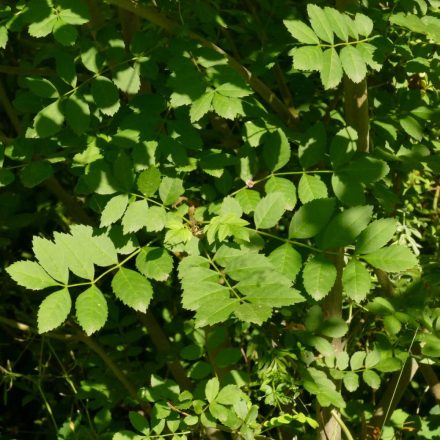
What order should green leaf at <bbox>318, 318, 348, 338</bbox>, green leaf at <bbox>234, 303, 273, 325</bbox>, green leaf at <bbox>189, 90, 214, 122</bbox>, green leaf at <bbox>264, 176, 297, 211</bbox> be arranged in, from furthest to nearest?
green leaf at <bbox>318, 318, 348, 338</bbox> → green leaf at <bbox>264, 176, 297, 211</bbox> → green leaf at <bbox>189, 90, 214, 122</bbox> → green leaf at <bbox>234, 303, 273, 325</bbox>

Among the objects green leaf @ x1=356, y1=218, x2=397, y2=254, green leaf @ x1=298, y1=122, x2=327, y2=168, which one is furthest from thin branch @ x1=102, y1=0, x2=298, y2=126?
green leaf @ x1=356, y1=218, x2=397, y2=254

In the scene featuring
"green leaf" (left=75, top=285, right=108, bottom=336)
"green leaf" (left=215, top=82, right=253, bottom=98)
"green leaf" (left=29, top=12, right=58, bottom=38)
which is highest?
"green leaf" (left=29, top=12, right=58, bottom=38)

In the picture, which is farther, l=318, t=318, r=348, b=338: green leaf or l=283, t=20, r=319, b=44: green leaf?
l=318, t=318, r=348, b=338: green leaf

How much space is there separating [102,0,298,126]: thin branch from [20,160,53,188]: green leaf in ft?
1.67

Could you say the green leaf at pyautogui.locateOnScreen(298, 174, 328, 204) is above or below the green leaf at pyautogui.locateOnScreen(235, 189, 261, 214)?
above

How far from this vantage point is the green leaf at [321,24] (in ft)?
5.40

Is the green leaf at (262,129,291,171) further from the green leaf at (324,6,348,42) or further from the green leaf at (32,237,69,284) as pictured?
the green leaf at (32,237,69,284)

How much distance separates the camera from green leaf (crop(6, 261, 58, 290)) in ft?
5.14

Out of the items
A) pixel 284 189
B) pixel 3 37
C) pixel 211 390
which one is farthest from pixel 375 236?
pixel 3 37

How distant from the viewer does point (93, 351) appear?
2598 mm

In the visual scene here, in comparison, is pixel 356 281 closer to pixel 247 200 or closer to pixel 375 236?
pixel 375 236

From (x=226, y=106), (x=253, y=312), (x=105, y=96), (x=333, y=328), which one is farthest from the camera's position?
(x=333, y=328)

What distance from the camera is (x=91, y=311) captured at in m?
1.53

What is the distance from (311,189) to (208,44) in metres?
0.49
